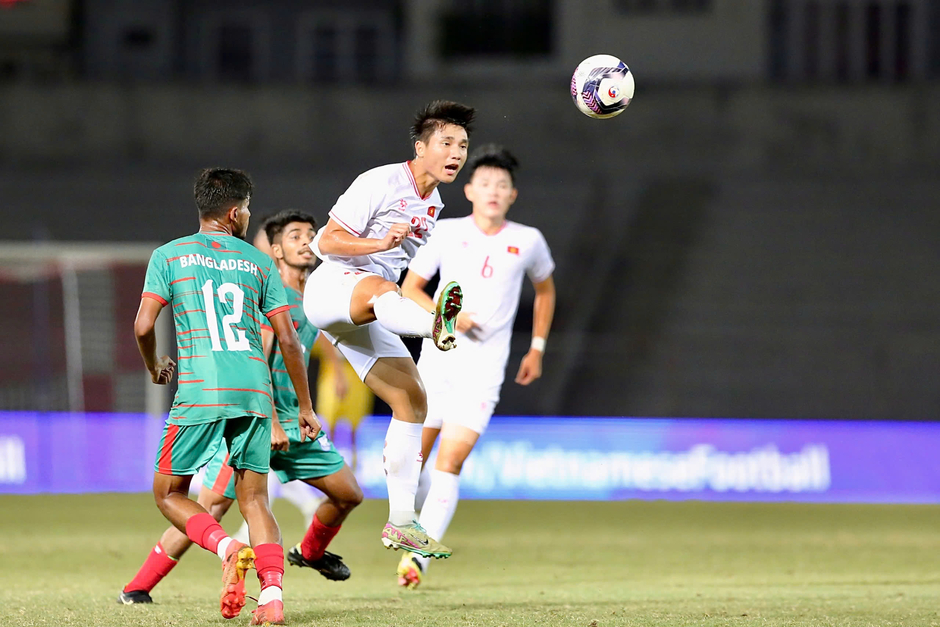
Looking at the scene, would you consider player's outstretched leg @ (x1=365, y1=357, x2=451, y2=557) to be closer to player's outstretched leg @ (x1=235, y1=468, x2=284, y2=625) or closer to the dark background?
player's outstretched leg @ (x1=235, y1=468, x2=284, y2=625)

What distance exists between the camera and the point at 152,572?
5914 millimetres

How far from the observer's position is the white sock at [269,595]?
4824 millimetres

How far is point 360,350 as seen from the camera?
230 inches

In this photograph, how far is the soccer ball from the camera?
6.33 m

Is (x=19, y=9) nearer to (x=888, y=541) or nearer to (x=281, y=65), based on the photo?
(x=281, y=65)

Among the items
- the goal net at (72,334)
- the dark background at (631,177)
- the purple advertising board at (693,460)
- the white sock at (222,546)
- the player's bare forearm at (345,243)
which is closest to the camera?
the white sock at (222,546)

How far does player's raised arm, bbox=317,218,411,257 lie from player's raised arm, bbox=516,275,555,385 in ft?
6.43

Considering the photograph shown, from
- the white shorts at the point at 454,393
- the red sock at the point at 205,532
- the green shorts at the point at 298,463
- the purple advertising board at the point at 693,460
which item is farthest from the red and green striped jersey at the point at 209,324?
the purple advertising board at the point at 693,460

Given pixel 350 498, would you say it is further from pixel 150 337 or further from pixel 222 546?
pixel 150 337

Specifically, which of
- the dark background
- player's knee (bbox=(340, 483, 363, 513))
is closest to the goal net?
the dark background

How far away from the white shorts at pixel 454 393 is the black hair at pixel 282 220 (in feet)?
3.91

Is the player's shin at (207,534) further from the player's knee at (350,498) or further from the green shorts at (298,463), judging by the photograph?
the player's knee at (350,498)

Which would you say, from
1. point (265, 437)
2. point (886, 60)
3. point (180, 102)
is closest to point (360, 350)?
point (265, 437)

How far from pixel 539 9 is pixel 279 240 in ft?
63.0
